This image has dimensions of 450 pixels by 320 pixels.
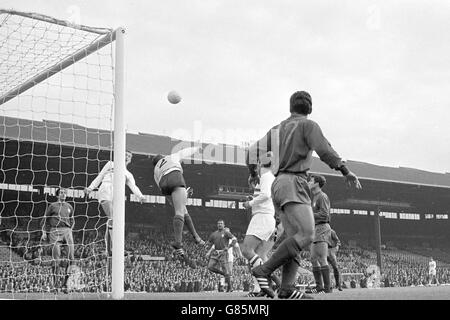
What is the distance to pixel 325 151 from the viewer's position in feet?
16.5

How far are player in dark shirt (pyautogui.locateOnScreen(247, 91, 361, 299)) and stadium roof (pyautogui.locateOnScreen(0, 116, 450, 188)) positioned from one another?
11.3 metres

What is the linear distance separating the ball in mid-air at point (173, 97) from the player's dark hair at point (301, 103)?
4.96 meters

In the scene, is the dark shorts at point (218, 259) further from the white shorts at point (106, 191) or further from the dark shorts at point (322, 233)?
the white shorts at point (106, 191)

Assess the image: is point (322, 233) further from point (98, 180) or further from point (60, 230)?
point (60, 230)

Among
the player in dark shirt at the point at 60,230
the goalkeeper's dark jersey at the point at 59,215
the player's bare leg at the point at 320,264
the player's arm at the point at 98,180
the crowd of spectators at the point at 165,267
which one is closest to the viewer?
the player's arm at the point at 98,180

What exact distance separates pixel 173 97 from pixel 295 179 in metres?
5.38

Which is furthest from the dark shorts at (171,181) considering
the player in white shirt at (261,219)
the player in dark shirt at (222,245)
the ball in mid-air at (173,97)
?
the player in dark shirt at (222,245)

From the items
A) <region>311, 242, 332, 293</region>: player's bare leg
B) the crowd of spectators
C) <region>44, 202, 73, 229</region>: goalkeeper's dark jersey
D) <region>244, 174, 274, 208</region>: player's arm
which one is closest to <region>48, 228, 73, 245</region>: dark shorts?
<region>44, 202, 73, 229</region>: goalkeeper's dark jersey

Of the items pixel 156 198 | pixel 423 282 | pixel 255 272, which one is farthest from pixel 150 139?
pixel 255 272

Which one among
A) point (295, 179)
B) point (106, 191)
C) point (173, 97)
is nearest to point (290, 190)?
point (295, 179)

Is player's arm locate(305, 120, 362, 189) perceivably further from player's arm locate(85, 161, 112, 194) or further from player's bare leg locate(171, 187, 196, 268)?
player's arm locate(85, 161, 112, 194)

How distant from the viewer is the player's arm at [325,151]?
499 cm

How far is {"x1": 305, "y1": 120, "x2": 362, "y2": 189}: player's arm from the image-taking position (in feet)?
16.4
